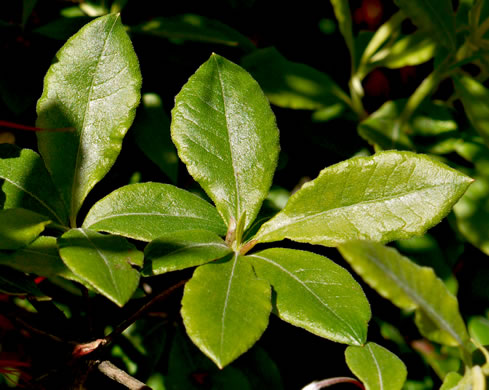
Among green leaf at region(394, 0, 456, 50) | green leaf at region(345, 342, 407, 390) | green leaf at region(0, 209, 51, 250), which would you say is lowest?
green leaf at region(345, 342, 407, 390)

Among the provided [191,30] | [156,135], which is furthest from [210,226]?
[191,30]

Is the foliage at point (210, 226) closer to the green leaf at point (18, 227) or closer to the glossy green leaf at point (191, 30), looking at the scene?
the green leaf at point (18, 227)

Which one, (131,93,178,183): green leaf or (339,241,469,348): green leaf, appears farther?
(131,93,178,183): green leaf

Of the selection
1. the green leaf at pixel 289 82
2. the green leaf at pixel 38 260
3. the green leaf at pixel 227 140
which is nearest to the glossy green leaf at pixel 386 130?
the green leaf at pixel 289 82

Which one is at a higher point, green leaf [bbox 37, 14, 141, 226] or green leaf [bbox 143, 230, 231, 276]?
green leaf [bbox 37, 14, 141, 226]

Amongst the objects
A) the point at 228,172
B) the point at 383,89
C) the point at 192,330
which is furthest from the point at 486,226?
the point at 192,330

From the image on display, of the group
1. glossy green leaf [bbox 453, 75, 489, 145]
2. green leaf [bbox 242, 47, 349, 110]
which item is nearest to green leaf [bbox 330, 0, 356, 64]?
green leaf [bbox 242, 47, 349, 110]

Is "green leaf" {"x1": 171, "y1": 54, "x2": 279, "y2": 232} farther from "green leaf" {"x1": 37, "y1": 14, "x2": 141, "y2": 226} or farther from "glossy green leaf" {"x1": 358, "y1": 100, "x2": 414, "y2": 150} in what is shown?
"glossy green leaf" {"x1": 358, "y1": 100, "x2": 414, "y2": 150}

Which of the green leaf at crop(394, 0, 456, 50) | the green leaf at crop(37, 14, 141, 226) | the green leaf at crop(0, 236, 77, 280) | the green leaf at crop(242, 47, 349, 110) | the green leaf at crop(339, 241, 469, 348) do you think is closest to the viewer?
the green leaf at crop(339, 241, 469, 348)
